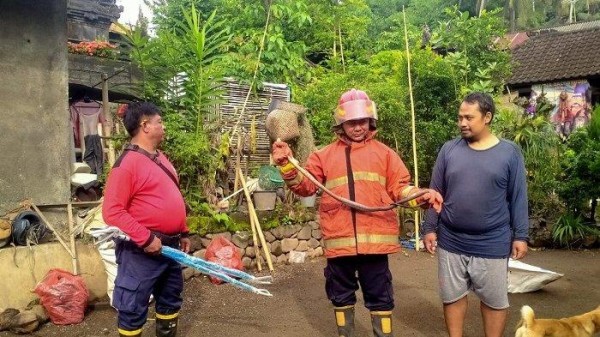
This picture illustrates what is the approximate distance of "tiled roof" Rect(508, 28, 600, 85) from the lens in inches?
659

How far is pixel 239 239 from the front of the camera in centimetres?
725

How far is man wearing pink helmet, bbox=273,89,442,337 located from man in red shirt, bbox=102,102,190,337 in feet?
2.75

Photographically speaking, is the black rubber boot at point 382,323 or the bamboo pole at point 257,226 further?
the bamboo pole at point 257,226

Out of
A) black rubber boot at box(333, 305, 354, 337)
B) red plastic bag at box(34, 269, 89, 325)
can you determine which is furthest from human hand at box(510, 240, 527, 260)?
red plastic bag at box(34, 269, 89, 325)

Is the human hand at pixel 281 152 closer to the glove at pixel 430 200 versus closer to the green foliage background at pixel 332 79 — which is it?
the glove at pixel 430 200

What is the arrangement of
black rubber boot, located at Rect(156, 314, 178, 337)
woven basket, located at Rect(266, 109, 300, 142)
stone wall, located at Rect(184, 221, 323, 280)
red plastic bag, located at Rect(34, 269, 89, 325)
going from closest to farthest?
black rubber boot, located at Rect(156, 314, 178, 337), red plastic bag, located at Rect(34, 269, 89, 325), stone wall, located at Rect(184, 221, 323, 280), woven basket, located at Rect(266, 109, 300, 142)

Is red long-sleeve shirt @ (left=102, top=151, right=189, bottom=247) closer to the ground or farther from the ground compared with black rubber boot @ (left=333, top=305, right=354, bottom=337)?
farther from the ground

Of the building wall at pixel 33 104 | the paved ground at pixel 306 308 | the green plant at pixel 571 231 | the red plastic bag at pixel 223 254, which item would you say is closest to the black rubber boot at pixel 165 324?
the paved ground at pixel 306 308

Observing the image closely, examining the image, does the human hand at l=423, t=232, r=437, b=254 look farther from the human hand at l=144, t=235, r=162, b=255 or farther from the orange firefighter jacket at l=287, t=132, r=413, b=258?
the human hand at l=144, t=235, r=162, b=255

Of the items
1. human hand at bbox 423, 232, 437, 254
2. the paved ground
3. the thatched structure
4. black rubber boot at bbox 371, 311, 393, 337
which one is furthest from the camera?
the thatched structure

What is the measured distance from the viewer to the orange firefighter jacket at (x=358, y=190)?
350 cm

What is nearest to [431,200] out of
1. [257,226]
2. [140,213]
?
[140,213]

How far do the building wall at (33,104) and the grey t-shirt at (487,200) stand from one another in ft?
14.3

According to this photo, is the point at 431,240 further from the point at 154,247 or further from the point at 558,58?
the point at 558,58
